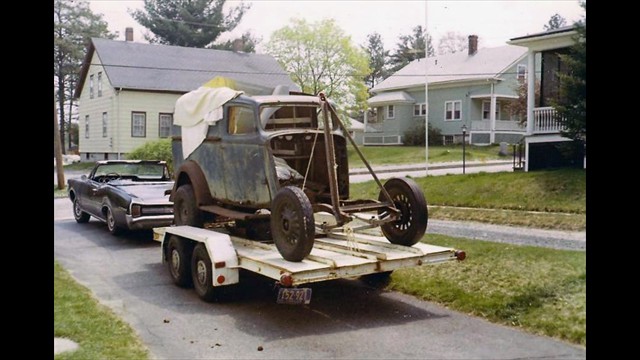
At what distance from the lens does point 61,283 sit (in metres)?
7.50

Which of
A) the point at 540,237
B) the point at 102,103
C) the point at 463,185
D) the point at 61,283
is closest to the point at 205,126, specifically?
the point at 61,283

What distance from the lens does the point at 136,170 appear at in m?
13.1

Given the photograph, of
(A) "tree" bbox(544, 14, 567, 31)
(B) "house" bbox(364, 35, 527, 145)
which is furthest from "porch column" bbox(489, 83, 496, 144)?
(A) "tree" bbox(544, 14, 567, 31)

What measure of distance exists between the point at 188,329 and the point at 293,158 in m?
2.53

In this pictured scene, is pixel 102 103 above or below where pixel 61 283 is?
above

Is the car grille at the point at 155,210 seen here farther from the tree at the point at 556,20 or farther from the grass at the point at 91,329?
the tree at the point at 556,20

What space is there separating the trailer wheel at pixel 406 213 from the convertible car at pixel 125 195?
14.3 feet

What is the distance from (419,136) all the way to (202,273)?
25.1 metres

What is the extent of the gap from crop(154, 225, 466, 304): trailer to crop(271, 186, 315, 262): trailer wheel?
129mm

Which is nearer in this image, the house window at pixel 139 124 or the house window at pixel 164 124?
the house window at pixel 139 124

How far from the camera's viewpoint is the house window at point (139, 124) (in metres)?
29.2

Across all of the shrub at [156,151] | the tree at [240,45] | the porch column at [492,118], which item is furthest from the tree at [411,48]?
the porch column at [492,118]

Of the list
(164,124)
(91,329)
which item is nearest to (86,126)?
(164,124)
